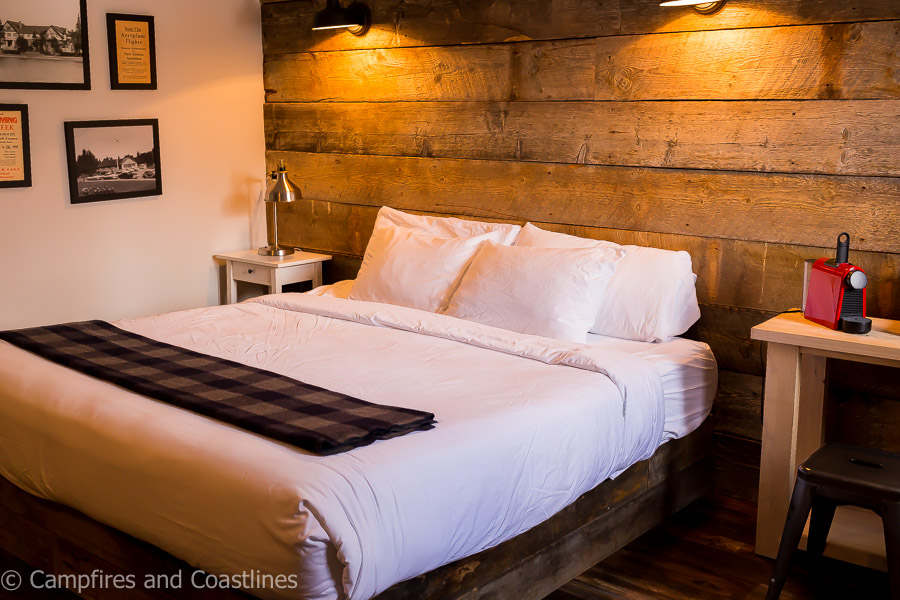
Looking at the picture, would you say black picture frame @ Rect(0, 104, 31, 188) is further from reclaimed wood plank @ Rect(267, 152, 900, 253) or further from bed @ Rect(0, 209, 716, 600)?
reclaimed wood plank @ Rect(267, 152, 900, 253)

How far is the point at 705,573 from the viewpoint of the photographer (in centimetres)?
277

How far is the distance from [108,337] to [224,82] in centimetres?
197

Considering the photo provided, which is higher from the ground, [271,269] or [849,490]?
[271,269]

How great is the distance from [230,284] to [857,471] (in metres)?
3.22

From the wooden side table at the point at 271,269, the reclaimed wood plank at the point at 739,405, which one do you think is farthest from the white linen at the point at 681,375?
the wooden side table at the point at 271,269

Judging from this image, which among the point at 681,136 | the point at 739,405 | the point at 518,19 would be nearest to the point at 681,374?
the point at 739,405

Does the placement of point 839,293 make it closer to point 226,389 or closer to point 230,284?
point 226,389

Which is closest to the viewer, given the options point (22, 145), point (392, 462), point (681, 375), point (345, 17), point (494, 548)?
point (392, 462)

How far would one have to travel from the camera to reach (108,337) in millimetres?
3062

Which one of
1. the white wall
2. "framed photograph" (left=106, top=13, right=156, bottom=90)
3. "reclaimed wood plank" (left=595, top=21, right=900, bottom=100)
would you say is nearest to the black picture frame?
the white wall

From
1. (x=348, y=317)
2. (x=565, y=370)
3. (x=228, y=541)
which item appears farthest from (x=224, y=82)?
(x=228, y=541)

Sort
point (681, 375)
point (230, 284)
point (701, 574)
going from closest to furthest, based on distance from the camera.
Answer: point (701, 574) → point (681, 375) → point (230, 284)

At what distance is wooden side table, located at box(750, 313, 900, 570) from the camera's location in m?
Result: 2.66

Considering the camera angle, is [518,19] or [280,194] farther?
[280,194]
